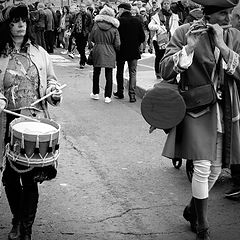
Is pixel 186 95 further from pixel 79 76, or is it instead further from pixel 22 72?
pixel 79 76

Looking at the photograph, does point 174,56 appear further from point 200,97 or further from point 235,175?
point 235,175

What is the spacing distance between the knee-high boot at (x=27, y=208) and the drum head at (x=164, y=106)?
98 centimetres

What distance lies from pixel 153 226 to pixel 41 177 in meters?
1.25

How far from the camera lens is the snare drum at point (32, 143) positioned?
151 inches

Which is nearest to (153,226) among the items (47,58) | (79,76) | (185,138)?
(185,138)

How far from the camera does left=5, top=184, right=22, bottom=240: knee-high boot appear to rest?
14.1 ft

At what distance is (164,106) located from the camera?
429 centimetres

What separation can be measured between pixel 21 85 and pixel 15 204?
879mm

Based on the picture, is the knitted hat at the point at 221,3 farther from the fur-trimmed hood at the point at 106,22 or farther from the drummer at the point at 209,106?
the fur-trimmed hood at the point at 106,22

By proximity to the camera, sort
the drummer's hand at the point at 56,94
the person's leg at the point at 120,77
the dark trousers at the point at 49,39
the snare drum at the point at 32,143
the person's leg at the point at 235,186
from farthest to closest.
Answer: the dark trousers at the point at 49,39, the person's leg at the point at 120,77, the person's leg at the point at 235,186, the drummer's hand at the point at 56,94, the snare drum at the point at 32,143

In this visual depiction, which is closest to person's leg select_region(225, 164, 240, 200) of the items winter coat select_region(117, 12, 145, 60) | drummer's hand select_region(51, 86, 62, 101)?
drummer's hand select_region(51, 86, 62, 101)

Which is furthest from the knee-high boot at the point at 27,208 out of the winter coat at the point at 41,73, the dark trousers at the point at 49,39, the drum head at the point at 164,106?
the dark trousers at the point at 49,39

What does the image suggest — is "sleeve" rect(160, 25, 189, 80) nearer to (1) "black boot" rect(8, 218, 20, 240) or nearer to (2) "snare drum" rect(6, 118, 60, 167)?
(2) "snare drum" rect(6, 118, 60, 167)

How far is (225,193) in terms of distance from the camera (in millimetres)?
5648
